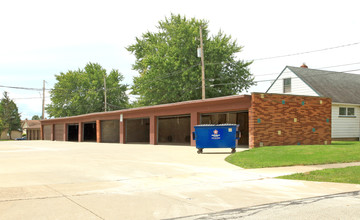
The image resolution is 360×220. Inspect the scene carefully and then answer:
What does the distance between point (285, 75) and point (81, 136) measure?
2514 centimetres

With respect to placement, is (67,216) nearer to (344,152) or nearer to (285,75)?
(344,152)

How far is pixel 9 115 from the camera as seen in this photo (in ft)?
323

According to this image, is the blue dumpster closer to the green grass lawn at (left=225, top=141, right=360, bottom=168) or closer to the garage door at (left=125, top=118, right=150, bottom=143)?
the green grass lawn at (left=225, top=141, right=360, bottom=168)

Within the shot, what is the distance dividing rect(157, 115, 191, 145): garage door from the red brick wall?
14.9 metres

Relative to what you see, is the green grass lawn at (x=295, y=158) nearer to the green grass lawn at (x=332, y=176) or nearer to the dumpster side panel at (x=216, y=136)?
the green grass lawn at (x=332, y=176)

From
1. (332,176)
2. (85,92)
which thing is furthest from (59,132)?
(332,176)

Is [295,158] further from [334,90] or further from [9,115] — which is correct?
[9,115]

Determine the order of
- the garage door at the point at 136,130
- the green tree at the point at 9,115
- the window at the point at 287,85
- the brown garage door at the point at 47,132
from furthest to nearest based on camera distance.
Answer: the green tree at the point at 9,115, the brown garage door at the point at 47,132, the garage door at the point at 136,130, the window at the point at 287,85

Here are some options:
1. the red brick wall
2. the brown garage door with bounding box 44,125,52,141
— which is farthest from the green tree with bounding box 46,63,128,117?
the red brick wall

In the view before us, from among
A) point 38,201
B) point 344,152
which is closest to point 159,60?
point 344,152

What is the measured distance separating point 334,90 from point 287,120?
1204 cm

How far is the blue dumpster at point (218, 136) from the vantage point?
17766 mm

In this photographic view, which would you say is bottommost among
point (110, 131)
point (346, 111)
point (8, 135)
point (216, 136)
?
point (8, 135)

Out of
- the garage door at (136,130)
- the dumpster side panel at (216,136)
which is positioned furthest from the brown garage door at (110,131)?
the dumpster side panel at (216,136)
